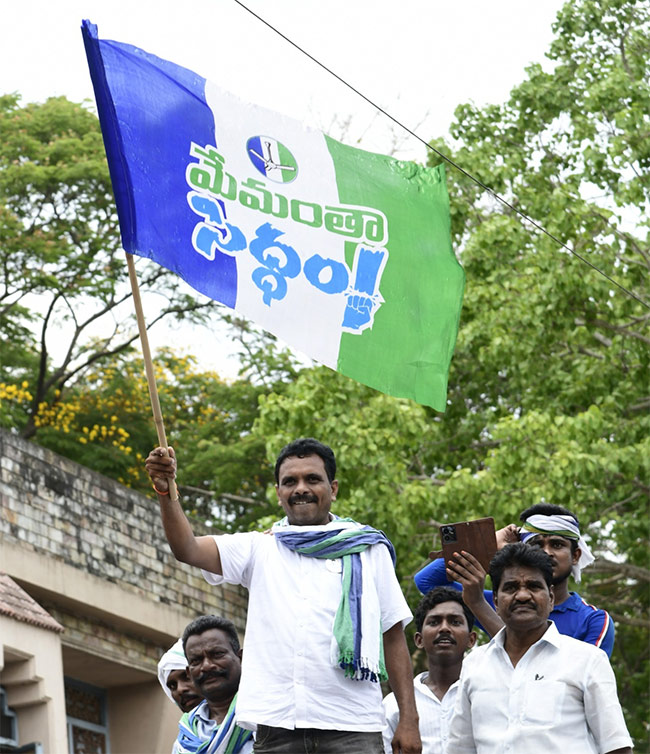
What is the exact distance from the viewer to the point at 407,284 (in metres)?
6.73

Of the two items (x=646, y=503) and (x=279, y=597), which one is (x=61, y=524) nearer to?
(x=646, y=503)

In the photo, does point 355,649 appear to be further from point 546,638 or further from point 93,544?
point 93,544

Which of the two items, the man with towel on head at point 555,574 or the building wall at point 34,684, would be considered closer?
the man with towel on head at point 555,574

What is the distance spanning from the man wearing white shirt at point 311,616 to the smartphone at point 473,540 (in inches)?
17.8

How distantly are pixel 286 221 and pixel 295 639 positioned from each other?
202 cm

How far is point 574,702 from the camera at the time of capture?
4824 millimetres

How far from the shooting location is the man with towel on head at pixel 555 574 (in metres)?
5.66

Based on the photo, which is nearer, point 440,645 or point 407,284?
point 440,645

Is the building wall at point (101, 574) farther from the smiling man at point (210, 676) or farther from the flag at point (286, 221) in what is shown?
the flag at point (286, 221)

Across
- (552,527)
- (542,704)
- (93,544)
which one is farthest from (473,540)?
(93,544)

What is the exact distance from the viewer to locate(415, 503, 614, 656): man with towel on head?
5.66 meters

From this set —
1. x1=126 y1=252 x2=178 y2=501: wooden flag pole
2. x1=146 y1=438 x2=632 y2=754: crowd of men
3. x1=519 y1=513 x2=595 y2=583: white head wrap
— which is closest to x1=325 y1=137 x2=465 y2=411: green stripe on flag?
x1=519 y1=513 x2=595 y2=583: white head wrap

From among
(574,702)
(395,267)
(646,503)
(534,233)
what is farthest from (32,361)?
(574,702)

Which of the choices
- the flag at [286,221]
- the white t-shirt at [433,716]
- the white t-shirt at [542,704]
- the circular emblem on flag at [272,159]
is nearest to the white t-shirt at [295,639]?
the white t-shirt at [542,704]
